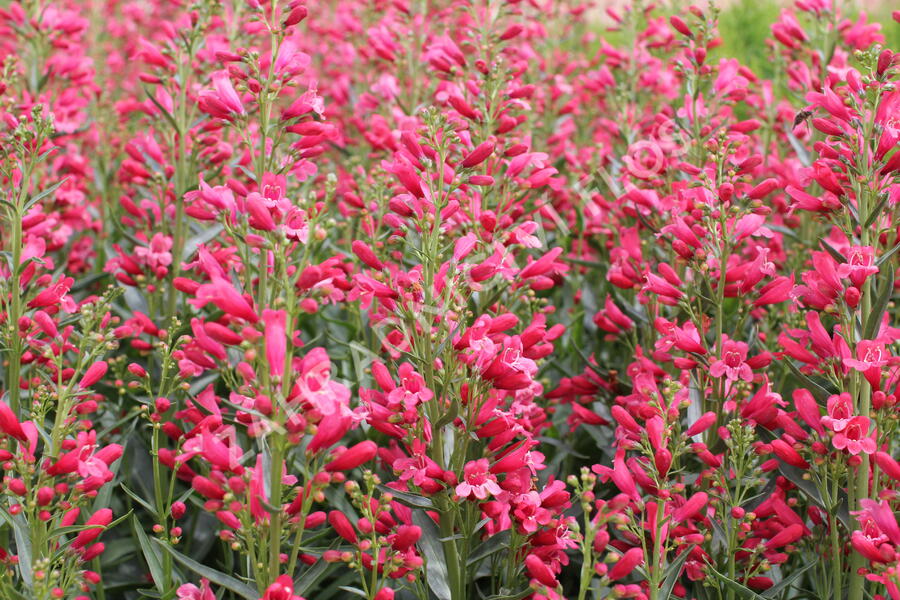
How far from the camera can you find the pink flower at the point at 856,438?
3.05 metres

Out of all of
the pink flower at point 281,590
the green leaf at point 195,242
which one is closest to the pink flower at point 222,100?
the green leaf at point 195,242

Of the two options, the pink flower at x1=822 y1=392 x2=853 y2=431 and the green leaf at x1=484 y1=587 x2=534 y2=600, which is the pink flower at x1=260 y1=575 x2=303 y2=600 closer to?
the green leaf at x1=484 y1=587 x2=534 y2=600

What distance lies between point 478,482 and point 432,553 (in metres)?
0.42

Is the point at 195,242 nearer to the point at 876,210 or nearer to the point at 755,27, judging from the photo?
the point at 876,210

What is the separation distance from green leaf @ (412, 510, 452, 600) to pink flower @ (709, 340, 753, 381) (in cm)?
126

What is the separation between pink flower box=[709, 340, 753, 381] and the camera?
346 centimetres

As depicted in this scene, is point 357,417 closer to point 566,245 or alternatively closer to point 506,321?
point 506,321

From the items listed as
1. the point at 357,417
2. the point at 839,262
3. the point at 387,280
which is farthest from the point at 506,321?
the point at 839,262

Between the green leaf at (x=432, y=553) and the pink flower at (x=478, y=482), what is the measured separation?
279 mm

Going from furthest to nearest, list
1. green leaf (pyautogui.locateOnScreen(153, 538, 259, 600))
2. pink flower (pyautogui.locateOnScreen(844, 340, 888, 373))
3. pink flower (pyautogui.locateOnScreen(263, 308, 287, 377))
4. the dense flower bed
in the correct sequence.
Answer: pink flower (pyautogui.locateOnScreen(844, 340, 888, 373)) → the dense flower bed → green leaf (pyautogui.locateOnScreen(153, 538, 259, 600)) → pink flower (pyautogui.locateOnScreen(263, 308, 287, 377))

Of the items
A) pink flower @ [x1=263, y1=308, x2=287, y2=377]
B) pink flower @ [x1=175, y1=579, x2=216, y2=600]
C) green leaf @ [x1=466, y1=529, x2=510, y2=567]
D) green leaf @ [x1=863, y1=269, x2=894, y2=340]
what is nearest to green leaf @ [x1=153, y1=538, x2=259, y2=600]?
pink flower @ [x1=175, y1=579, x2=216, y2=600]

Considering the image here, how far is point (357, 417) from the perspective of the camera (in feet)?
8.81

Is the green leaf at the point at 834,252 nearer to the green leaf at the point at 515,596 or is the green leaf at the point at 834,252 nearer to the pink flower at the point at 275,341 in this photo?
the green leaf at the point at 515,596

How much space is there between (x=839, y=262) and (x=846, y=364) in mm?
540
